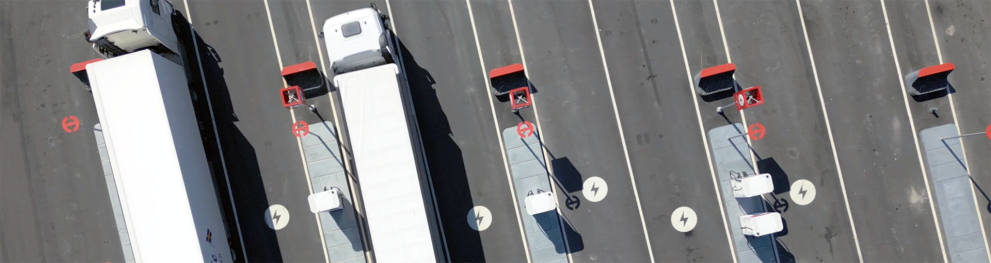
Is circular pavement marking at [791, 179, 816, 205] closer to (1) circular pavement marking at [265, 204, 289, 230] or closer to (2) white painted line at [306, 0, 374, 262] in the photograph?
(2) white painted line at [306, 0, 374, 262]

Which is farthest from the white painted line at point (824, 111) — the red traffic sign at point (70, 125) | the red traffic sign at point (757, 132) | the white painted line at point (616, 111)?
the red traffic sign at point (70, 125)

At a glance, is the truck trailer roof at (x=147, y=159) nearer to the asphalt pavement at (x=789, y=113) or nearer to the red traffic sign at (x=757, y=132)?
the red traffic sign at (x=757, y=132)

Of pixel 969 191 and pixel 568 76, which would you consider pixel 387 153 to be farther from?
pixel 969 191

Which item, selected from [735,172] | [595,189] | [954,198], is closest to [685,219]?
[735,172]

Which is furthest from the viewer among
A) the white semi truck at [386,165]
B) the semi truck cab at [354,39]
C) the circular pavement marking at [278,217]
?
the circular pavement marking at [278,217]

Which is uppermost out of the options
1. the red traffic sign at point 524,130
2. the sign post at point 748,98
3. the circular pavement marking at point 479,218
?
the red traffic sign at point 524,130

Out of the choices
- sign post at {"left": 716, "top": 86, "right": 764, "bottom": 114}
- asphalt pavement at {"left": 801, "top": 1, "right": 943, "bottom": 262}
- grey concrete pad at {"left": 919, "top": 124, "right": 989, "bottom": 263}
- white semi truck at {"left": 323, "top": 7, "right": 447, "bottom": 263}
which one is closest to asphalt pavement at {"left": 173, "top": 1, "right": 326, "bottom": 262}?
white semi truck at {"left": 323, "top": 7, "right": 447, "bottom": 263}
